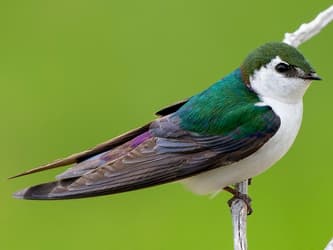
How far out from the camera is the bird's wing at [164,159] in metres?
4.82

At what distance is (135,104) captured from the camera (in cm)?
772

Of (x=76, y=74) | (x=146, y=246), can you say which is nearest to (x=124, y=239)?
(x=146, y=246)

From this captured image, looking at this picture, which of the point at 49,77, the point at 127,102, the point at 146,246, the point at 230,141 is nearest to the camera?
the point at 230,141

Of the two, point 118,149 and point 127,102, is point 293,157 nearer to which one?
point 127,102

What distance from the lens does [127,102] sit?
7.79 meters

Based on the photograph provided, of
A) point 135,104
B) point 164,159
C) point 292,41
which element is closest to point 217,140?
point 164,159

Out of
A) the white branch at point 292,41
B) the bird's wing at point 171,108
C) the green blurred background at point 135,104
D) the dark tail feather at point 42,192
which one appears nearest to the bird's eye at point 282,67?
the white branch at point 292,41

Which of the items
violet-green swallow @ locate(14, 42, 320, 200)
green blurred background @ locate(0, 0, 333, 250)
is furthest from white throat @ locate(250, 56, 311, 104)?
green blurred background @ locate(0, 0, 333, 250)

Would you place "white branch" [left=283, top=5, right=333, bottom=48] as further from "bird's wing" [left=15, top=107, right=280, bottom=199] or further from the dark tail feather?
the dark tail feather

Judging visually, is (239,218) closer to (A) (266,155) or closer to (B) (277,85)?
(A) (266,155)

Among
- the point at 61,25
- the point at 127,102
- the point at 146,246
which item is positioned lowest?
the point at 146,246

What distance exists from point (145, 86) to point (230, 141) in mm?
3020

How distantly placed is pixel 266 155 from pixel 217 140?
8.0 inches

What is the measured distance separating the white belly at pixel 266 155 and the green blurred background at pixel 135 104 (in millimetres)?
1842
